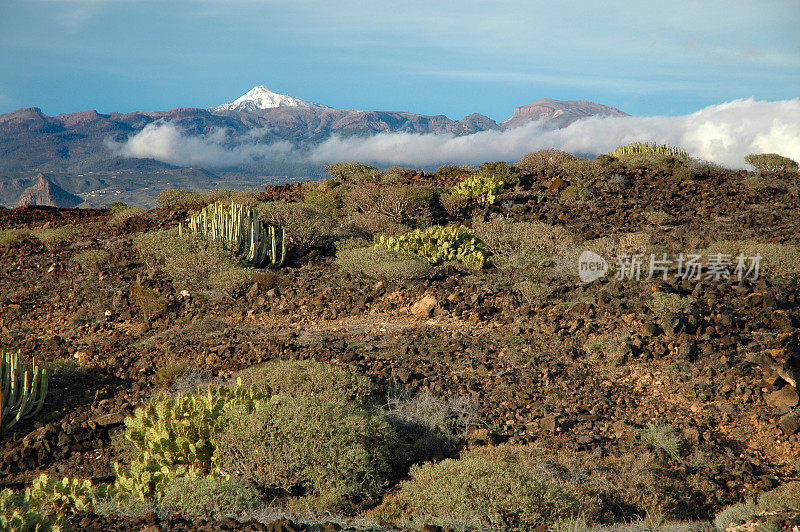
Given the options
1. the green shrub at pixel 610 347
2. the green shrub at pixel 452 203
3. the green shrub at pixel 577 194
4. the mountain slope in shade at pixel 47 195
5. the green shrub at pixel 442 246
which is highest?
the green shrub at pixel 577 194

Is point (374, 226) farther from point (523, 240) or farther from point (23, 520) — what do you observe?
point (23, 520)

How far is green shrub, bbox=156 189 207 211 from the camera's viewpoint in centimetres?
1309

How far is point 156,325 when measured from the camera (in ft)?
25.7

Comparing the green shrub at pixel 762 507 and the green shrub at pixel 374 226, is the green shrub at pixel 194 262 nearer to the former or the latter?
the green shrub at pixel 374 226

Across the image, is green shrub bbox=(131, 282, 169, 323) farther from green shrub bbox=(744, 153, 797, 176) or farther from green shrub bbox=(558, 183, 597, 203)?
green shrub bbox=(744, 153, 797, 176)

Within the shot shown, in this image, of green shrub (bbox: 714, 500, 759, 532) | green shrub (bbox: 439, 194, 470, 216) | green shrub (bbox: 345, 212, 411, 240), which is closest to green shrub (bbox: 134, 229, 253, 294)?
green shrub (bbox: 345, 212, 411, 240)

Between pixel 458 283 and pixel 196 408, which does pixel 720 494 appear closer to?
pixel 196 408

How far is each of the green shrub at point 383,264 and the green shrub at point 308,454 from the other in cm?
418

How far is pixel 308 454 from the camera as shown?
404cm

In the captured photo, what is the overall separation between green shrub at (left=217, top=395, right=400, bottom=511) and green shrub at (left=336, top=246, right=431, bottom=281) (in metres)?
4.18

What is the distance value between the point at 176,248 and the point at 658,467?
24.5 feet

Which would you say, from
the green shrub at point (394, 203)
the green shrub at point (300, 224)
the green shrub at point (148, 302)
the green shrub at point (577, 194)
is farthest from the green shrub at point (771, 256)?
the green shrub at point (148, 302)

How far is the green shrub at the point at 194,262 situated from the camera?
8508 millimetres

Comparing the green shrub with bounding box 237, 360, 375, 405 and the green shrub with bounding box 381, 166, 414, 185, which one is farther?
the green shrub with bounding box 381, 166, 414, 185
